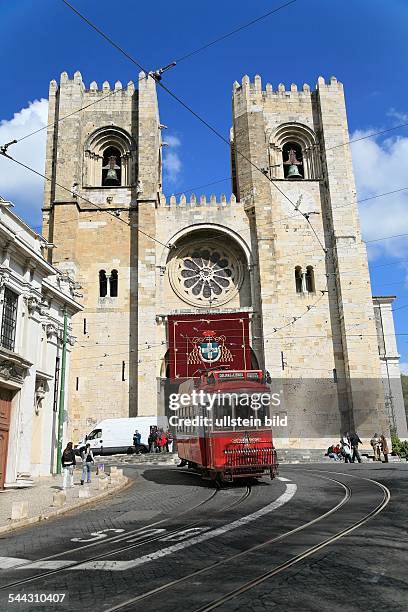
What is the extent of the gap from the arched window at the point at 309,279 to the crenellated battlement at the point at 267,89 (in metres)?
10.8

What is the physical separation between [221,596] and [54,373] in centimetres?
1565

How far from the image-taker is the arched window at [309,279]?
28828 millimetres

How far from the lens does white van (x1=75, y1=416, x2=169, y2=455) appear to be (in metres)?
25.1

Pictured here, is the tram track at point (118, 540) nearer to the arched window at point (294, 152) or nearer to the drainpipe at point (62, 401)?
Answer: the drainpipe at point (62, 401)

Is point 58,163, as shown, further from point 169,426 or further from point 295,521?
point 295,521

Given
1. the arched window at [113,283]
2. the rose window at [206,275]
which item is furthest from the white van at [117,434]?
the rose window at [206,275]

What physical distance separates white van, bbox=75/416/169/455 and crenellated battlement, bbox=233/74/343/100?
19311 millimetres

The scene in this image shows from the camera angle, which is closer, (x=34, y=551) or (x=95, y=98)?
(x=34, y=551)

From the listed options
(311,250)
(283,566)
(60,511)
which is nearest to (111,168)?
(311,250)

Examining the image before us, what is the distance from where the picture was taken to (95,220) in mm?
29375

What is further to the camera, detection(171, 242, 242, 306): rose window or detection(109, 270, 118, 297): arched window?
detection(171, 242, 242, 306): rose window

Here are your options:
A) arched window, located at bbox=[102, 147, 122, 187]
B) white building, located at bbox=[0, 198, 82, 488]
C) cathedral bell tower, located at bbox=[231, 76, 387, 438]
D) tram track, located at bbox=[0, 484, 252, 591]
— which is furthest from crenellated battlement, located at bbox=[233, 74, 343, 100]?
tram track, located at bbox=[0, 484, 252, 591]

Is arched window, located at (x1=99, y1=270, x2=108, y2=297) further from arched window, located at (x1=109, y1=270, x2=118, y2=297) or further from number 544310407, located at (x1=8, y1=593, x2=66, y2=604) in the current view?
number 544310407, located at (x1=8, y1=593, x2=66, y2=604)

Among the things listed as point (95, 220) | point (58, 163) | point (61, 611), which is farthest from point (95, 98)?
point (61, 611)
